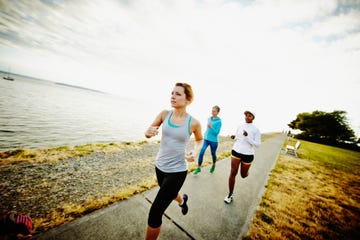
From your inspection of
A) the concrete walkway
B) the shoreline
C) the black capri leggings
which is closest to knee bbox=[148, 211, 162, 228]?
the black capri leggings

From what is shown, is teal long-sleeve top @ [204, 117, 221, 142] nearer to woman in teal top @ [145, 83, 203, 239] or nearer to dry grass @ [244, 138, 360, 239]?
dry grass @ [244, 138, 360, 239]

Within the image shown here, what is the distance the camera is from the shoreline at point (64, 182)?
262 centimetres

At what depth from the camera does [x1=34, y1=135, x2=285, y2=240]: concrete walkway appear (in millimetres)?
2235

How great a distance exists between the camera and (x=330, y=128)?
48375 millimetres

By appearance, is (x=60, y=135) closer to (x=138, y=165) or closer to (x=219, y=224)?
(x=138, y=165)

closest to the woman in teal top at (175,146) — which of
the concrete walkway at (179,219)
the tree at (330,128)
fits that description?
the concrete walkway at (179,219)

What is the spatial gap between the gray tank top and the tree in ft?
197

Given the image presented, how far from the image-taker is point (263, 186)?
16.5ft

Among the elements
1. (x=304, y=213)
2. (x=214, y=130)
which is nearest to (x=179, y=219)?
(x=214, y=130)

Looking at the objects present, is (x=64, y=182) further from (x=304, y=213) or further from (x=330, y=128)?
(x=330, y=128)

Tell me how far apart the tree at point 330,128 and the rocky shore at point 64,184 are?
59657 mm

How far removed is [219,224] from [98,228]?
6.98 ft

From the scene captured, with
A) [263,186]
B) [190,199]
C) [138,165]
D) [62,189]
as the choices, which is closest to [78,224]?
[62,189]

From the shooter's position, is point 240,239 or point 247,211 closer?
point 240,239
